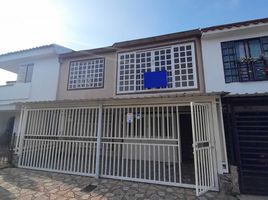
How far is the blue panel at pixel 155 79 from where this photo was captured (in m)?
9.34

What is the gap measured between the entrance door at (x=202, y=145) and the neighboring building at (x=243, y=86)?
2.56 feet

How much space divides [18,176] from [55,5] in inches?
291

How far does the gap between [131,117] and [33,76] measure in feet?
31.0

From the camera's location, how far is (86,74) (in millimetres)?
11438

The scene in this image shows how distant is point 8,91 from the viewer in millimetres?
13367

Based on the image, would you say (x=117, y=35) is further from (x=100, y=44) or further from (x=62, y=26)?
(x=62, y=26)

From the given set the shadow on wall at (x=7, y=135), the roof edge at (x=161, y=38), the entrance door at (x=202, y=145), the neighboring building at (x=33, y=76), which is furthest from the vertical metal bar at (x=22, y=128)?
the shadow on wall at (x=7, y=135)

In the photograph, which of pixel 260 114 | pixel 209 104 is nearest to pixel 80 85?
pixel 209 104

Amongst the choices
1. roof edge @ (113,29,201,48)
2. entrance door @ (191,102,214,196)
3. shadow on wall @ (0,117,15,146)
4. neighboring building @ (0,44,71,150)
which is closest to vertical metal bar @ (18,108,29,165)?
neighboring building @ (0,44,71,150)

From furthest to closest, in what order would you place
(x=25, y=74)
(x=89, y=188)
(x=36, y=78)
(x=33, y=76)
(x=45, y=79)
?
1. (x=25, y=74)
2. (x=33, y=76)
3. (x=36, y=78)
4. (x=45, y=79)
5. (x=89, y=188)

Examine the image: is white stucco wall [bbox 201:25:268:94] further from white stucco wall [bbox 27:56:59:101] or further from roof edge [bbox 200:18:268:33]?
white stucco wall [bbox 27:56:59:101]

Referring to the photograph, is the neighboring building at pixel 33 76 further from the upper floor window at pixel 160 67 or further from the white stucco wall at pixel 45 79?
the upper floor window at pixel 160 67

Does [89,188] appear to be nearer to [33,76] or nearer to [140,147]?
[140,147]

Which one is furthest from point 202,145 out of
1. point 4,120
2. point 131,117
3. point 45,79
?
point 4,120
